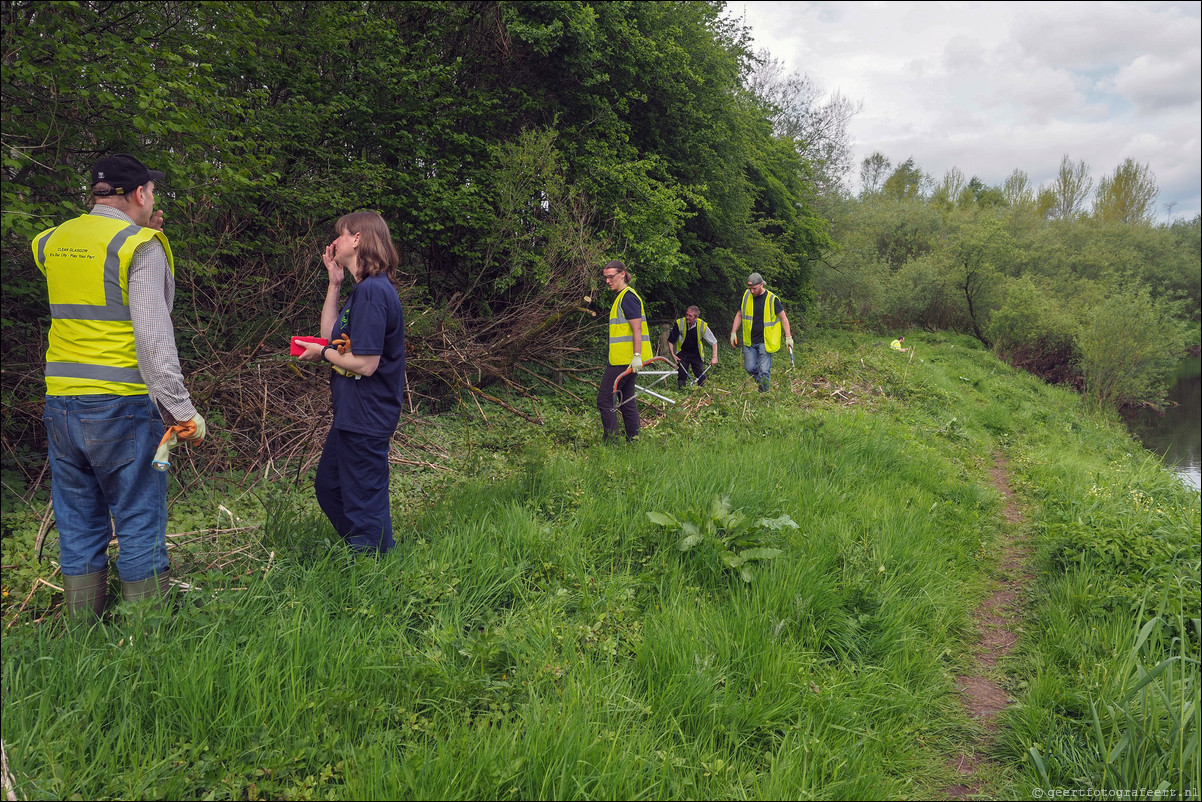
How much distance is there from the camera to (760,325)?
10.5 metres

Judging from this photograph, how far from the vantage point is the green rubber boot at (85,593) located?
9.79 feet

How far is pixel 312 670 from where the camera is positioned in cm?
260

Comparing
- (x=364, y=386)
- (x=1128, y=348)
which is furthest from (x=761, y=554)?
(x=1128, y=348)

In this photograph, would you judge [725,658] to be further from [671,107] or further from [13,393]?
[671,107]

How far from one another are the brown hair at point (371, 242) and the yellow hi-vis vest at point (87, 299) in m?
0.98

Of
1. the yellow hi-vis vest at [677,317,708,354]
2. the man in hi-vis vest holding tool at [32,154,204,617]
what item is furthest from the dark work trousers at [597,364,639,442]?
the yellow hi-vis vest at [677,317,708,354]

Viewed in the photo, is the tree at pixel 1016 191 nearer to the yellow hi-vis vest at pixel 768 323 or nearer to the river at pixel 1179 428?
the river at pixel 1179 428

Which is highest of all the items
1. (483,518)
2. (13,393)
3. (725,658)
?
(13,393)

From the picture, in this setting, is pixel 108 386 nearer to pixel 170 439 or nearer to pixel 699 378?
pixel 170 439

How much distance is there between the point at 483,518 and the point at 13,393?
4.64 metres

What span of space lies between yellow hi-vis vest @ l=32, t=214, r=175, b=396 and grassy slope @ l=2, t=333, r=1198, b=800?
114 cm

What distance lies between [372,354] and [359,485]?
744 mm

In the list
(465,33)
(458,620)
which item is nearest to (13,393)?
(458,620)

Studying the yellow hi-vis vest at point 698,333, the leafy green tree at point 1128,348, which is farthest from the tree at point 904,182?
the yellow hi-vis vest at point 698,333
